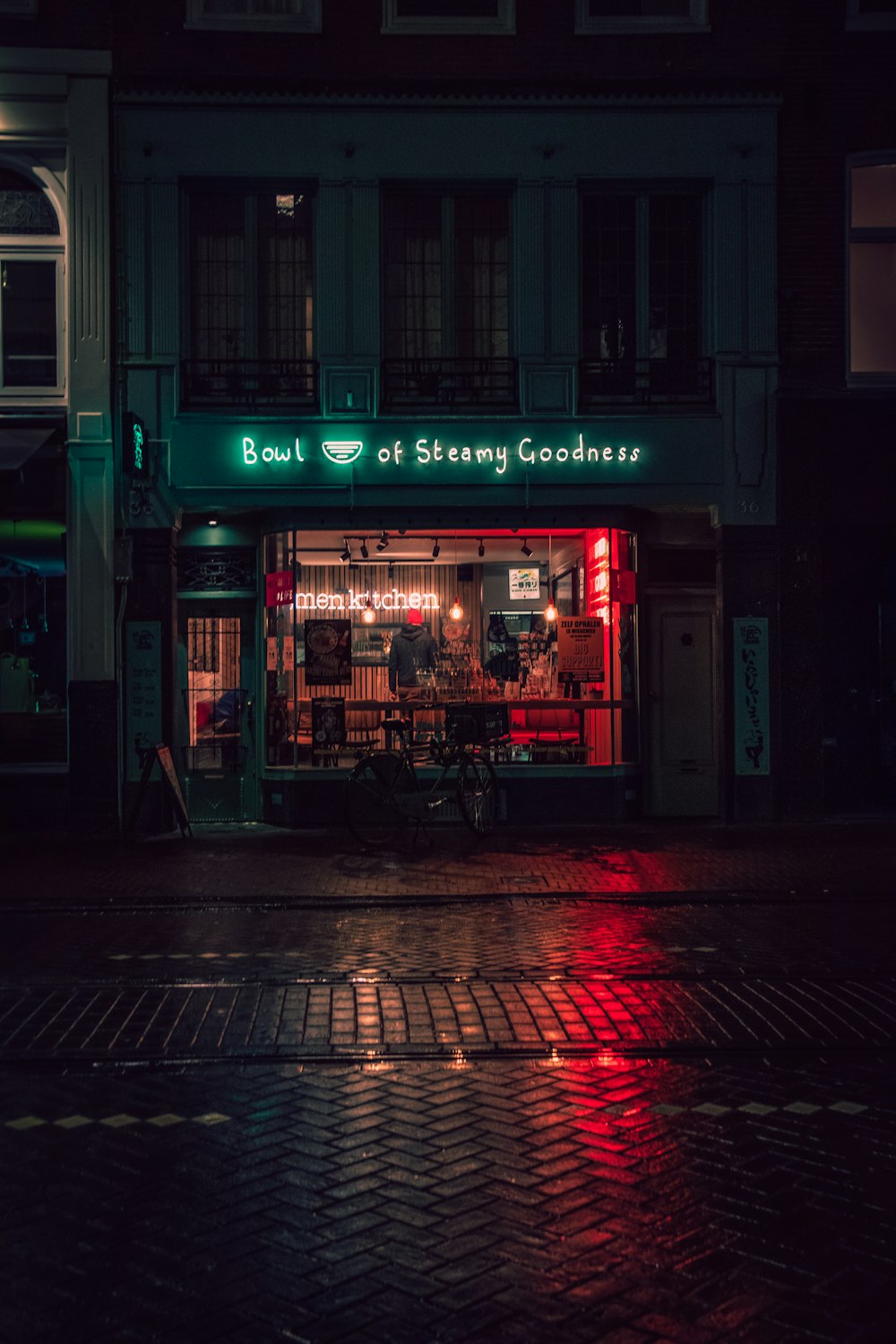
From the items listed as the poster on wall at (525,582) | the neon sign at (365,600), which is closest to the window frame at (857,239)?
the poster on wall at (525,582)

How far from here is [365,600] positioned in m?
16.3

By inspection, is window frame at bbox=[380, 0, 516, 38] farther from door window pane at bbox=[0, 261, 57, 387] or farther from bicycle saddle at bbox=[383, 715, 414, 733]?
bicycle saddle at bbox=[383, 715, 414, 733]

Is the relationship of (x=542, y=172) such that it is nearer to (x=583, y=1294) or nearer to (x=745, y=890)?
(x=745, y=890)

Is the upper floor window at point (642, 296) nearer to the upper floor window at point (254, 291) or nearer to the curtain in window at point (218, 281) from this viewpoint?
the upper floor window at point (254, 291)

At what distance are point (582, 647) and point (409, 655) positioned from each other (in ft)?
6.55

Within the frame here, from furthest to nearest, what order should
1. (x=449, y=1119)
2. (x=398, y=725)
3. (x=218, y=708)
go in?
1. (x=218, y=708)
2. (x=398, y=725)
3. (x=449, y=1119)

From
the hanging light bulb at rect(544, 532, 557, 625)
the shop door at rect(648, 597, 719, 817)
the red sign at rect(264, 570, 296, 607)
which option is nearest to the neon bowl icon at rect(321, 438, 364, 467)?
the red sign at rect(264, 570, 296, 607)

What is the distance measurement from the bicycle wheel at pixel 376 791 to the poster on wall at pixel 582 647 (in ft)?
9.27

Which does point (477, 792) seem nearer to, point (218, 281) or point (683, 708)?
point (683, 708)

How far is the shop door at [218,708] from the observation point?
1641cm

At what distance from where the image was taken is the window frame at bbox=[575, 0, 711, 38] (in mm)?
15625

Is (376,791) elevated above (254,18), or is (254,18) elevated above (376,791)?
(254,18)

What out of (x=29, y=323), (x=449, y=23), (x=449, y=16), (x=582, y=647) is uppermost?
(x=449, y=16)

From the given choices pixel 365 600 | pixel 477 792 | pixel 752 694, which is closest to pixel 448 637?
pixel 365 600
